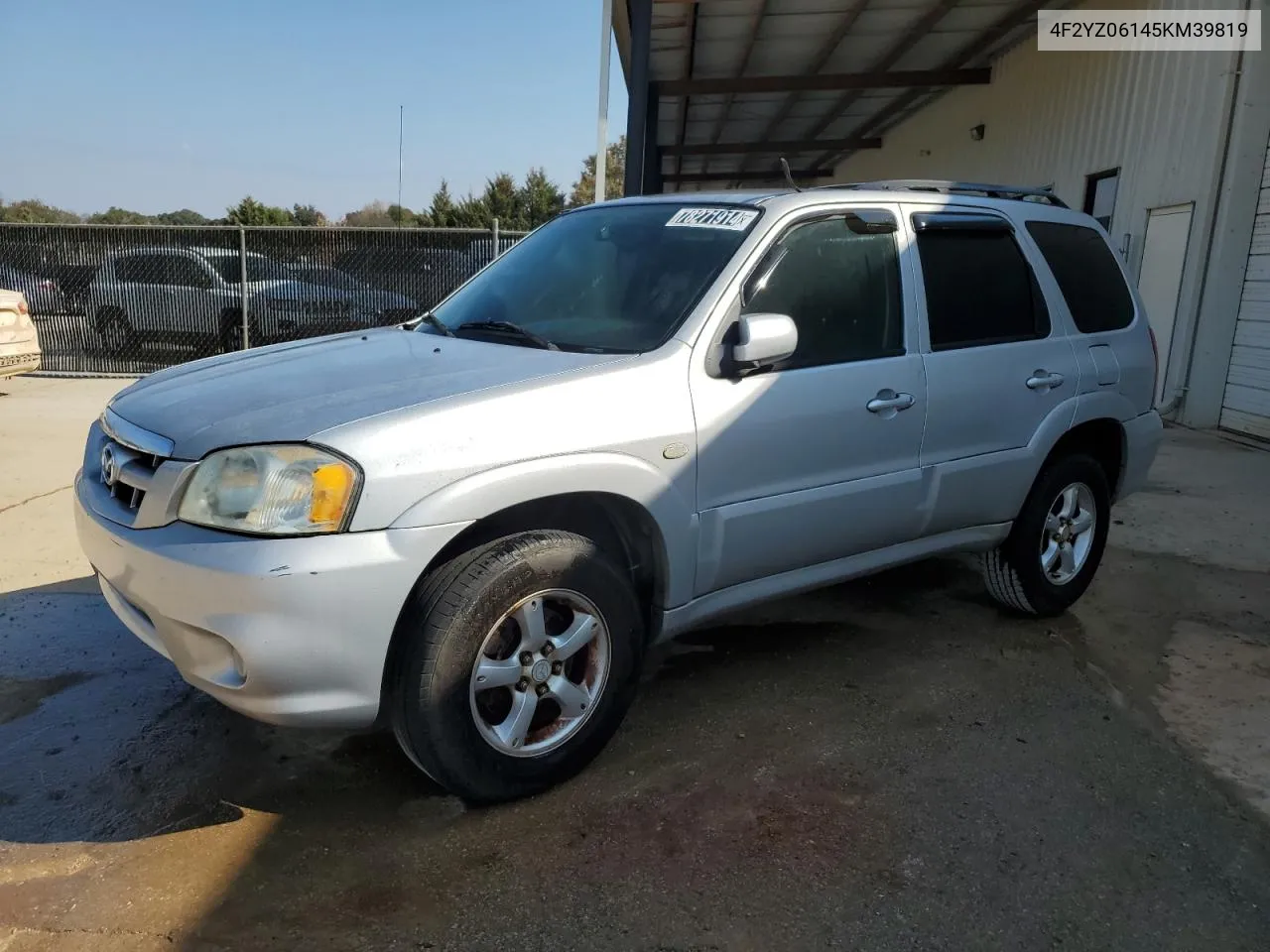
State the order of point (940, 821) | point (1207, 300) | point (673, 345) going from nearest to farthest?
point (940, 821)
point (673, 345)
point (1207, 300)

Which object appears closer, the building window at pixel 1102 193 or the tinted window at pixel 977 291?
the tinted window at pixel 977 291

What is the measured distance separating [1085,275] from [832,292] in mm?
1692

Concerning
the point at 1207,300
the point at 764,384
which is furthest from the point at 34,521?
the point at 1207,300

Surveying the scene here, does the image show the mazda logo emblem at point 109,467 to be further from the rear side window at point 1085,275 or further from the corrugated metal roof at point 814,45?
the corrugated metal roof at point 814,45

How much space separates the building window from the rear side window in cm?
764

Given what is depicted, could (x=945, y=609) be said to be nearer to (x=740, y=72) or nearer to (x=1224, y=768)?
(x=1224, y=768)

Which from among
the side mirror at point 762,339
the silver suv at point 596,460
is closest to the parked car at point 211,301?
the silver suv at point 596,460

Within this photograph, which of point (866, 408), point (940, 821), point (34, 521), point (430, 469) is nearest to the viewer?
point (430, 469)

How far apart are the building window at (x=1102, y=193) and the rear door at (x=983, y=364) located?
8.33 m

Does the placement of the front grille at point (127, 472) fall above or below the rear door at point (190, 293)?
below

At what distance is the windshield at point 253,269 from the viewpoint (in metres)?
12.4

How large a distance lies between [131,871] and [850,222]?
10.3 ft

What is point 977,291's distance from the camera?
3910 mm

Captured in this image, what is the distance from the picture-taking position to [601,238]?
147 inches
